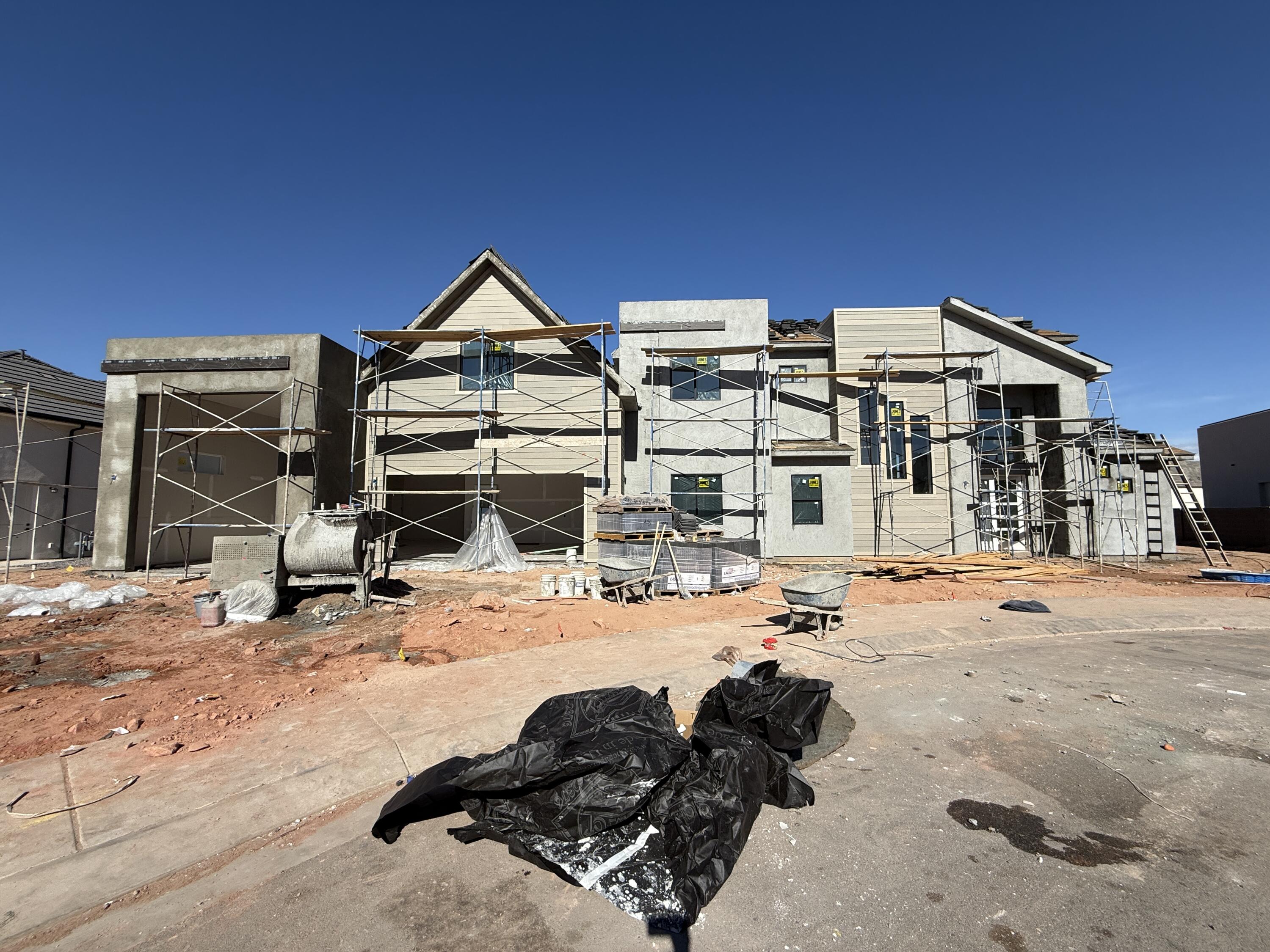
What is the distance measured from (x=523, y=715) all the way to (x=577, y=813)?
217cm

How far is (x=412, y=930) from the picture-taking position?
2736 mm

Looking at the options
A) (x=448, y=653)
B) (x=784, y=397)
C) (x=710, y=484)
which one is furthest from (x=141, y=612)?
(x=784, y=397)

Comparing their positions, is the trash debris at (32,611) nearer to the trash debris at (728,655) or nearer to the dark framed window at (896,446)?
A: the trash debris at (728,655)

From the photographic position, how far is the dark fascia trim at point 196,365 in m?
16.3

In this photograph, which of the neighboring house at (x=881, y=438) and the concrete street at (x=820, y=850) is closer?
the concrete street at (x=820, y=850)

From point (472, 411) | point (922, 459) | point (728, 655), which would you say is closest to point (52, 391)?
point (472, 411)

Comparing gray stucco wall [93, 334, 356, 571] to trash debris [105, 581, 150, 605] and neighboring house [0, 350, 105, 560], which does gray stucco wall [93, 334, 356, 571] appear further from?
trash debris [105, 581, 150, 605]

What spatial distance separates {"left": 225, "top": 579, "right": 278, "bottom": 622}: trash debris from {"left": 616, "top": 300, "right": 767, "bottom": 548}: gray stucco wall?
10900mm

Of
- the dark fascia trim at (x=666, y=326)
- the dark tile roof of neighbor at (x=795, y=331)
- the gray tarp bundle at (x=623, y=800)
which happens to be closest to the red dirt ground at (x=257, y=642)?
the gray tarp bundle at (x=623, y=800)

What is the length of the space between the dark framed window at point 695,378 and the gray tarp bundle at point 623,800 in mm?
16372

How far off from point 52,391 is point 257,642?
17945 millimetres

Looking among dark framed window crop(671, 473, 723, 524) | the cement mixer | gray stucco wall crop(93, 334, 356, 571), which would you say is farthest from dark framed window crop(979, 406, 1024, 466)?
gray stucco wall crop(93, 334, 356, 571)

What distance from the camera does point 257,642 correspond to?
8680 mm

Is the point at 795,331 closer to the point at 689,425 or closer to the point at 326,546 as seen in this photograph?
the point at 689,425
